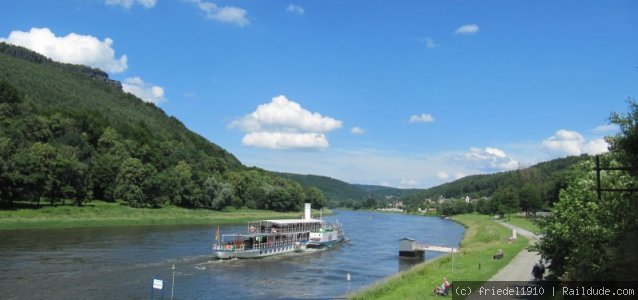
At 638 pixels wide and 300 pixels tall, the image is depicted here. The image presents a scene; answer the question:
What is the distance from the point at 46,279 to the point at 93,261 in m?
9.35

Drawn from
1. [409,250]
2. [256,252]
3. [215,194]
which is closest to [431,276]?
[409,250]

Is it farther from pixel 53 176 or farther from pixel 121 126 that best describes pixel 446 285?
pixel 121 126

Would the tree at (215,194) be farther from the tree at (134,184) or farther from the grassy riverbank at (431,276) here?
the grassy riverbank at (431,276)

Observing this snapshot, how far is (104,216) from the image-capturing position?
94.1 metres

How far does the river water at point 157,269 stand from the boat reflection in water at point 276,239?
162cm

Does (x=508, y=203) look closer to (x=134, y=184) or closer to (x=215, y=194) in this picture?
(x=215, y=194)

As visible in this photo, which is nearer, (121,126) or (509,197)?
(509,197)

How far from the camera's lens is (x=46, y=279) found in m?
38.6

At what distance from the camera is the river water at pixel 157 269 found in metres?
37.3

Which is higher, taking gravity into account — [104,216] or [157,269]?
[104,216]

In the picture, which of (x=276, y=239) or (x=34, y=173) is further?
(x=34, y=173)

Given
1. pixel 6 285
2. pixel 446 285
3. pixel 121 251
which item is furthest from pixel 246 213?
pixel 446 285

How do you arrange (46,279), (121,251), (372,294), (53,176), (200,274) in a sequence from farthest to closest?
(53,176), (121,251), (200,274), (46,279), (372,294)

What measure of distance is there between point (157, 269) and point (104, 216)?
54102mm
